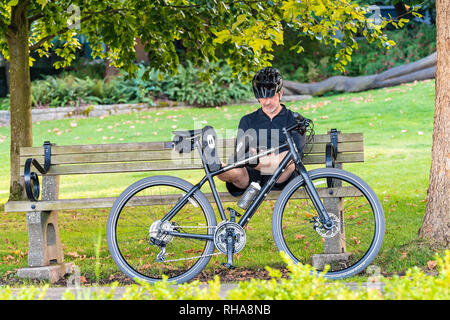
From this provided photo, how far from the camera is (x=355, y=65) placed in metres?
22.2

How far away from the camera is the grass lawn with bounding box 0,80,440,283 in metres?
6.06

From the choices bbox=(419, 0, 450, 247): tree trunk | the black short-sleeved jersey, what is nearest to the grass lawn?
bbox=(419, 0, 450, 247): tree trunk

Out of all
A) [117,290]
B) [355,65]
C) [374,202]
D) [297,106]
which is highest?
[355,65]

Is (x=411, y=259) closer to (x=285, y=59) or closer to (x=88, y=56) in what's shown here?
(x=285, y=59)

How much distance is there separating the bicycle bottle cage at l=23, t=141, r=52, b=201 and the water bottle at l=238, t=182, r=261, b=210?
5.27ft

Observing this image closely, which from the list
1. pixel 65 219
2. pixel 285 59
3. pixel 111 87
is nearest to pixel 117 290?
pixel 65 219

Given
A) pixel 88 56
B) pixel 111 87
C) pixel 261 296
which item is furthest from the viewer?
pixel 88 56

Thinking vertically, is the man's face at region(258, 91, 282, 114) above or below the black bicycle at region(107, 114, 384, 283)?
above

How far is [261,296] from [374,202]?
214 cm

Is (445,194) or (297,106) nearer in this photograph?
(445,194)

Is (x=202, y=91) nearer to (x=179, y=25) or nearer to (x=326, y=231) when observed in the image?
(x=179, y=25)

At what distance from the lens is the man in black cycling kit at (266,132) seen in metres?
5.18

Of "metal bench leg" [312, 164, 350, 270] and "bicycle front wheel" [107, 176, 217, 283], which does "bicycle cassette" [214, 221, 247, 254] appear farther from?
"metal bench leg" [312, 164, 350, 270]

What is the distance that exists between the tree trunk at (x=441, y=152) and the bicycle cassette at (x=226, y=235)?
5.37 feet
